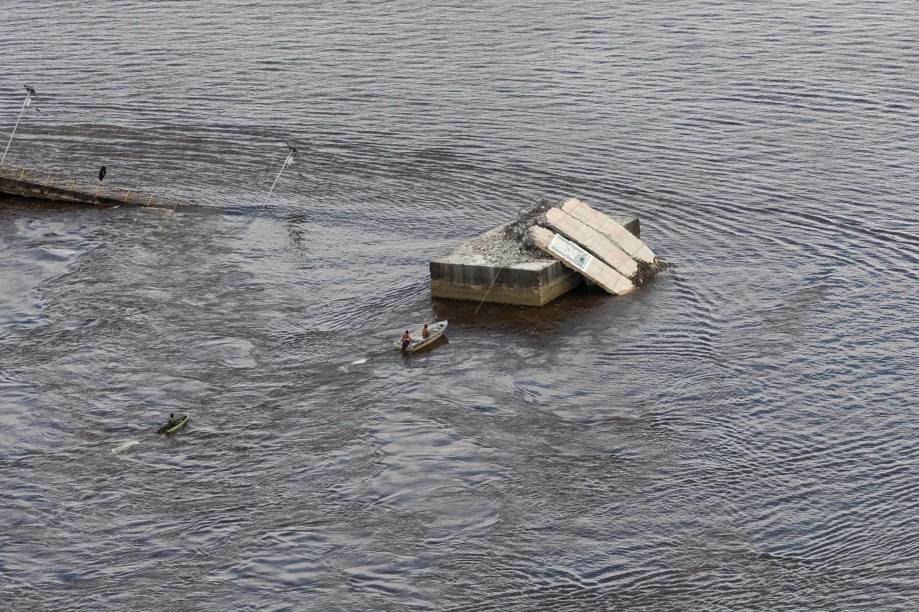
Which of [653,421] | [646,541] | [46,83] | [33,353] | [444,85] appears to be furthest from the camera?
[46,83]

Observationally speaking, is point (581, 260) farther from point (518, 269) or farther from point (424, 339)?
point (424, 339)

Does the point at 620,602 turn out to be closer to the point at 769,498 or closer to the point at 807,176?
the point at 769,498

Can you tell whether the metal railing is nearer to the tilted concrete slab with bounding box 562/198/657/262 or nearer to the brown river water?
the brown river water

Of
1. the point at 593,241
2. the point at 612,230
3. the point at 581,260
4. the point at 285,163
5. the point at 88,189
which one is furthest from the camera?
the point at 88,189

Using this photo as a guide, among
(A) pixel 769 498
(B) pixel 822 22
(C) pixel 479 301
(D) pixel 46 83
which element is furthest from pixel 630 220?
(D) pixel 46 83

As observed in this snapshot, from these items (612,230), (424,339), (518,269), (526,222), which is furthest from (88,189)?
(612,230)

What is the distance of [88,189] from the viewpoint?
104375 millimetres

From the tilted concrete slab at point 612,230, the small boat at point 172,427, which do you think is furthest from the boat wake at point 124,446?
the tilted concrete slab at point 612,230

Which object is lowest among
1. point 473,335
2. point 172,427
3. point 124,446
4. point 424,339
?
point 124,446

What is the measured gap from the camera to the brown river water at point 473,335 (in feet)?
181

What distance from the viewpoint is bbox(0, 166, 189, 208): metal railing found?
10131 centimetres

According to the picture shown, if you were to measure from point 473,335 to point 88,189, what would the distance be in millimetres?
43910

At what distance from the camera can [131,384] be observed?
72.1 m

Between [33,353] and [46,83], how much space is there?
65127 millimetres
